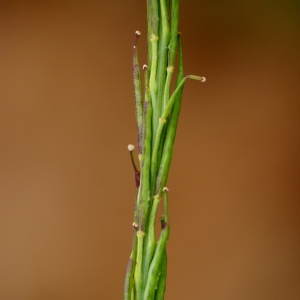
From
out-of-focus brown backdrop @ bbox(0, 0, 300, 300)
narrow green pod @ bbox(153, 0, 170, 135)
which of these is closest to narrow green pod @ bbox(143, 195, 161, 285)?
narrow green pod @ bbox(153, 0, 170, 135)

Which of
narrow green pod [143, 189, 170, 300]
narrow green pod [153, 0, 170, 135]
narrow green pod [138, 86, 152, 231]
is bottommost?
narrow green pod [143, 189, 170, 300]

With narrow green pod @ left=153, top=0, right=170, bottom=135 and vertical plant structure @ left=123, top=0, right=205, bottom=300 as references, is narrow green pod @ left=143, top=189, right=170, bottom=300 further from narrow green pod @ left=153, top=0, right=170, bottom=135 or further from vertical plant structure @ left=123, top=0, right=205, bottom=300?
narrow green pod @ left=153, top=0, right=170, bottom=135

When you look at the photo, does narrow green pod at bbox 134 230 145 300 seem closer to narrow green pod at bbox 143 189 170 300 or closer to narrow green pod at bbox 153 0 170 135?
narrow green pod at bbox 143 189 170 300

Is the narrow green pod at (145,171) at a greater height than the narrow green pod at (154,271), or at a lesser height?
greater

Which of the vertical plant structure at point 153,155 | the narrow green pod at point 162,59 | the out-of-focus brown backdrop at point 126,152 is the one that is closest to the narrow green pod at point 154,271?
the vertical plant structure at point 153,155

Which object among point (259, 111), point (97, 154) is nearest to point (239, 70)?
point (259, 111)

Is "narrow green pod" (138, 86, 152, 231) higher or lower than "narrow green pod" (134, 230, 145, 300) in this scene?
higher

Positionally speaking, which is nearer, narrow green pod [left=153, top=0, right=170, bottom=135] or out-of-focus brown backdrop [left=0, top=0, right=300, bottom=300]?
narrow green pod [left=153, top=0, right=170, bottom=135]

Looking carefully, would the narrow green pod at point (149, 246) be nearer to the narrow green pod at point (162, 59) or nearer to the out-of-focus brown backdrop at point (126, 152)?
the narrow green pod at point (162, 59)
